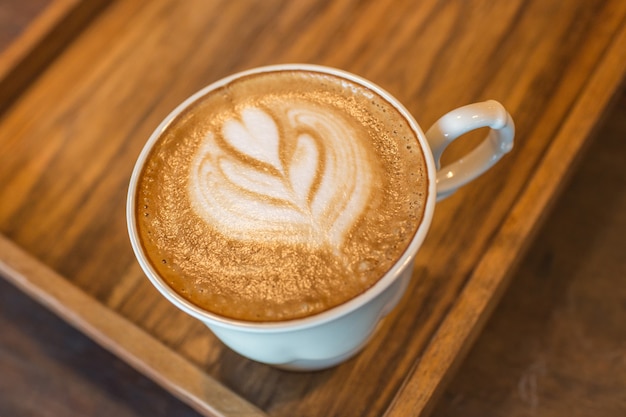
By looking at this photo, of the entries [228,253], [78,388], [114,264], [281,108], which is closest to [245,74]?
[281,108]

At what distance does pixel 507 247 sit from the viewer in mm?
710

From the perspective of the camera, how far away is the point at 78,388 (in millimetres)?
815

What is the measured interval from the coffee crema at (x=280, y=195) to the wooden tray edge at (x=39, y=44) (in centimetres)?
42

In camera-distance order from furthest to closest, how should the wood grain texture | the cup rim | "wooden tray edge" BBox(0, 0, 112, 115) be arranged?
"wooden tray edge" BBox(0, 0, 112, 115)
the wood grain texture
the cup rim

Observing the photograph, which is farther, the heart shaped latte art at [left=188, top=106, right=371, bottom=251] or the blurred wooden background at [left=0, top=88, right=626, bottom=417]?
the blurred wooden background at [left=0, top=88, right=626, bottom=417]

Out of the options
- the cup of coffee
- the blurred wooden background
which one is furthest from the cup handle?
the blurred wooden background

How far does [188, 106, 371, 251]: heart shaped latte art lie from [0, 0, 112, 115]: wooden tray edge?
1.51 ft

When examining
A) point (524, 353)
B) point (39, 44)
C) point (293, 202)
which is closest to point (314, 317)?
point (293, 202)

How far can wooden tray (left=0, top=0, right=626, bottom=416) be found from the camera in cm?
69

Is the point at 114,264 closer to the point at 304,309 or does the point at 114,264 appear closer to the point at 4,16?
the point at 304,309

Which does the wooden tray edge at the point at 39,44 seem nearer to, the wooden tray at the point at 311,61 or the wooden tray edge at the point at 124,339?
the wooden tray at the point at 311,61

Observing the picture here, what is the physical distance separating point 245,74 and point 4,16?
0.68 m

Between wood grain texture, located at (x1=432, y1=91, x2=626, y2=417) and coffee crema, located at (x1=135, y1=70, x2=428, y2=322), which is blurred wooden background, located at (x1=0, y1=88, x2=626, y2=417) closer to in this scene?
wood grain texture, located at (x1=432, y1=91, x2=626, y2=417)

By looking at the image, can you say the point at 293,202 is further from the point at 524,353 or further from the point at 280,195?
the point at 524,353
